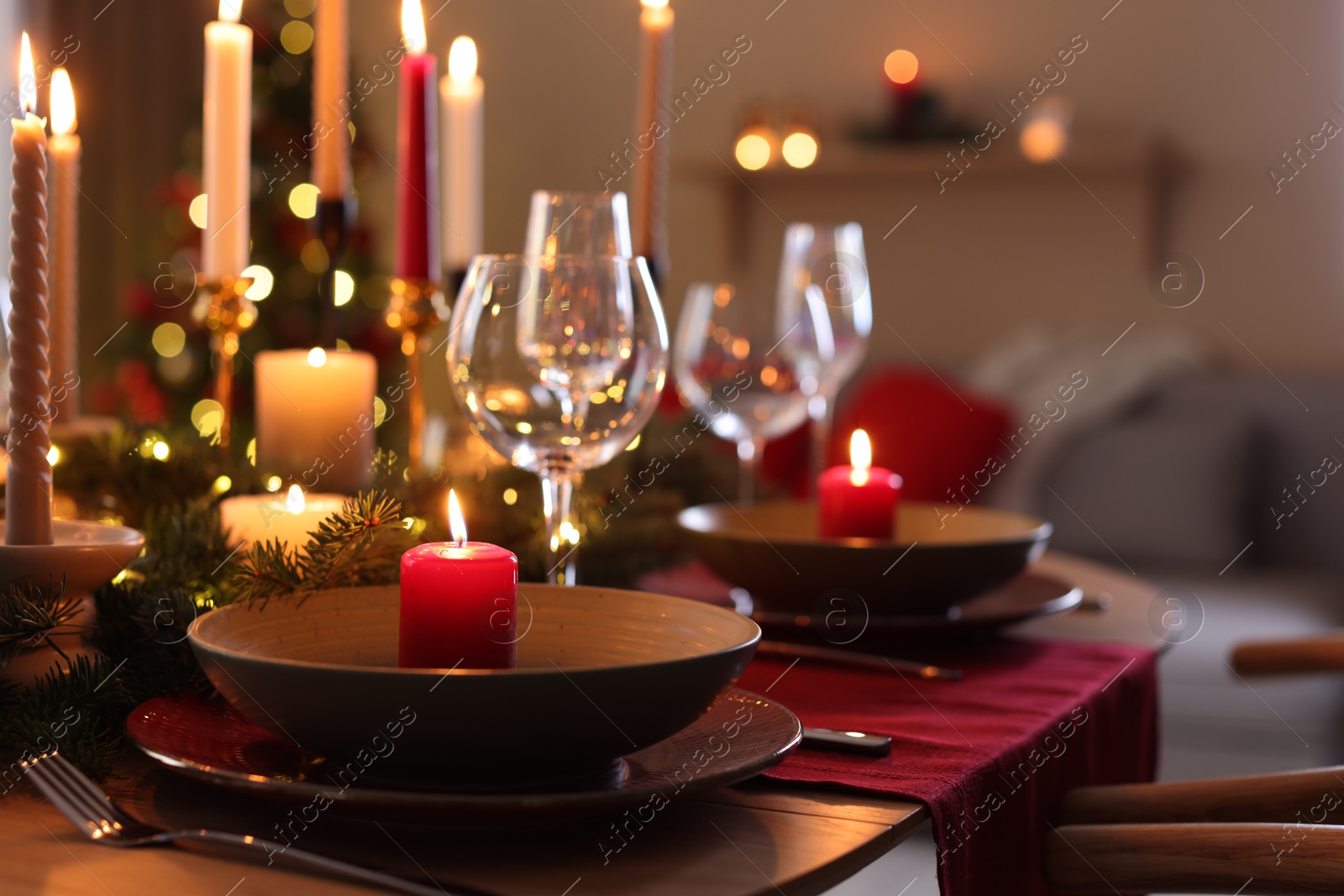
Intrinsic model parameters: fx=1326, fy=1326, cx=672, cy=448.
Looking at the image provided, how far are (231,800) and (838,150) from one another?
3347 millimetres

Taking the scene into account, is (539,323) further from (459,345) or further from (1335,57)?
(1335,57)

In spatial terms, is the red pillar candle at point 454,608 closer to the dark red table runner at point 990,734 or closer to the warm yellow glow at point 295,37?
the dark red table runner at point 990,734

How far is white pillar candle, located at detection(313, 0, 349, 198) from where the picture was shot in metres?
1.00

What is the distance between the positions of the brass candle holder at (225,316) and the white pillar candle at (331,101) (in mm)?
80

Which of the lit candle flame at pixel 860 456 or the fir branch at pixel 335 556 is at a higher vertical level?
the lit candle flame at pixel 860 456

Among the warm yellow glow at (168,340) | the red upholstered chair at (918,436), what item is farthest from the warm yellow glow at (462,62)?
the warm yellow glow at (168,340)

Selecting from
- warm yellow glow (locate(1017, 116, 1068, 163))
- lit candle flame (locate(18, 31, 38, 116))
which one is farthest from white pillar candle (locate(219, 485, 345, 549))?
warm yellow glow (locate(1017, 116, 1068, 163))

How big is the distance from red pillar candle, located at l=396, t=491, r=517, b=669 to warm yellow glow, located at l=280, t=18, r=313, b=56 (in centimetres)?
375

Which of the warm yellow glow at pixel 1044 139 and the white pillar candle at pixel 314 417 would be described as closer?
the white pillar candle at pixel 314 417

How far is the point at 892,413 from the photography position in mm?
2916

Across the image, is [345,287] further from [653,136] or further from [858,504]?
[858,504]

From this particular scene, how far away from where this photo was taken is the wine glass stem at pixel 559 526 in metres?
0.78

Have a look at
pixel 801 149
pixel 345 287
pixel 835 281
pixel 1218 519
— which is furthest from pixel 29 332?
pixel 801 149

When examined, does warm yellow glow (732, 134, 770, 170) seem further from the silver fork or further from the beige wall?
the silver fork
